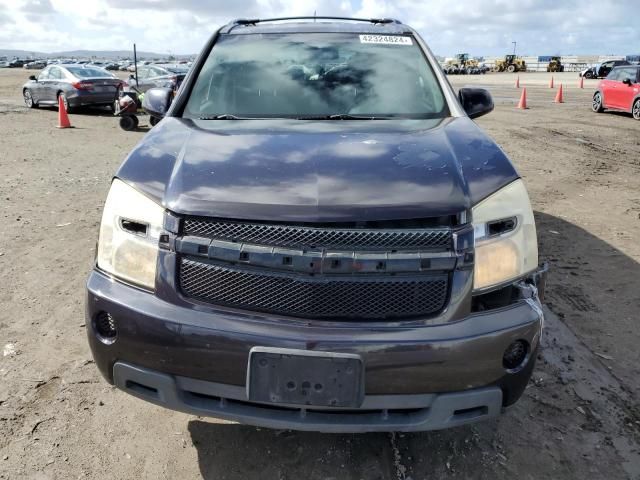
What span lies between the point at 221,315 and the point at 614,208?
608 centimetres

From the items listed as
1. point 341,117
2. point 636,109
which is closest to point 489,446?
point 341,117

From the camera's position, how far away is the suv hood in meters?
2.07

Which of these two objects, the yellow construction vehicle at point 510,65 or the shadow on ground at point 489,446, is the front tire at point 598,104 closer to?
the shadow on ground at point 489,446

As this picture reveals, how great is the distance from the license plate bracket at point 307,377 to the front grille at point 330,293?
17 centimetres

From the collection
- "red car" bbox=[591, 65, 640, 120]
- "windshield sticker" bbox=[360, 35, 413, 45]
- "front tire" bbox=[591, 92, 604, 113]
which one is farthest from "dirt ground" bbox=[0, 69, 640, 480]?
"front tire" bbox=[591, 92, 604, 113]

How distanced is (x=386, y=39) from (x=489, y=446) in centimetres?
263

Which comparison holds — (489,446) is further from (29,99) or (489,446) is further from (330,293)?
(29,99)

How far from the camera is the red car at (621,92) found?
15805 mm

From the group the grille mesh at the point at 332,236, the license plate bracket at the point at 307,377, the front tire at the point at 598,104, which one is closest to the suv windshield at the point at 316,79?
the grille mesh at the point at 332,236

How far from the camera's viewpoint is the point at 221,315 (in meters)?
2.10

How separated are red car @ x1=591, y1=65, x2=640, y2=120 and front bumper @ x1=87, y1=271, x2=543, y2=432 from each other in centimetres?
1636

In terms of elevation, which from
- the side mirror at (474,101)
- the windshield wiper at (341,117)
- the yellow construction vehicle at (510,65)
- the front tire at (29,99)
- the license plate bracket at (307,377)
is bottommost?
the license plate bracket at (307,377)

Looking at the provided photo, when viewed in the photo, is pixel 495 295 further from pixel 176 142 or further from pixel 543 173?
pixel 543 173

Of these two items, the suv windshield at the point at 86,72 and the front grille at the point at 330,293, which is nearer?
the front grille at the point at 330,293
